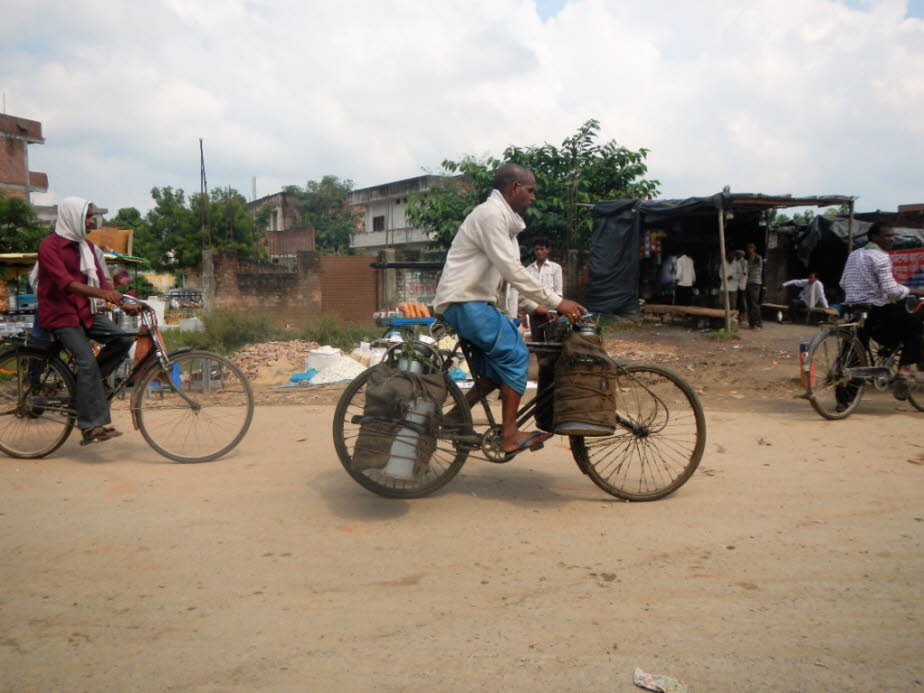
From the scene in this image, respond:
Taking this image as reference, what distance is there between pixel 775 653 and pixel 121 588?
101 inches

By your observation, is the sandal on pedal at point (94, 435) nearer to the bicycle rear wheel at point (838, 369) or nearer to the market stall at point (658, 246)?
the bicycle rear wheel at point (838, 369)

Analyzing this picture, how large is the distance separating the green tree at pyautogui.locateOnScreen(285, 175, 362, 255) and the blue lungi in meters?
42.7

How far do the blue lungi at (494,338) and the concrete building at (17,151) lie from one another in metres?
35.5

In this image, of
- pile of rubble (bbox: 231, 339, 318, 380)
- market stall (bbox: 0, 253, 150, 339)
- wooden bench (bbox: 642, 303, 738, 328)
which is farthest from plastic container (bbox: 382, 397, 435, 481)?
wooden bench (bbox: 642, 303, 738, 328)

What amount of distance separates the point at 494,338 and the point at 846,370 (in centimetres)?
425

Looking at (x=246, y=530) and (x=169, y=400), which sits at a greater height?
(x=169, y=400)

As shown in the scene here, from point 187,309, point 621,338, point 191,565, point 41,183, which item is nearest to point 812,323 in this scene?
point 621,338

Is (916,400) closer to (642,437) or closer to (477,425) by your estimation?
(642,437)

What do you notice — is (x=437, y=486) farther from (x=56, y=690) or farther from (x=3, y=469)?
(x=3, y=469)

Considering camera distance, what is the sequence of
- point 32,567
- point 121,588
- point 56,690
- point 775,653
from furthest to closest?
point 32,567 → point 121,588 → point 775,653 → point 56,690

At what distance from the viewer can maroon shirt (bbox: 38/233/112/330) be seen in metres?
4.77

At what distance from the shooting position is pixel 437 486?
3840 mm

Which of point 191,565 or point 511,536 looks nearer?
point 191,565

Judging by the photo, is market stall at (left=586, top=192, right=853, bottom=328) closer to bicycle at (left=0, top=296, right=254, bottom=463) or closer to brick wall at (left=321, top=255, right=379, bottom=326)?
brick wall at (left=321, top=255, right=379, bottom=326)
